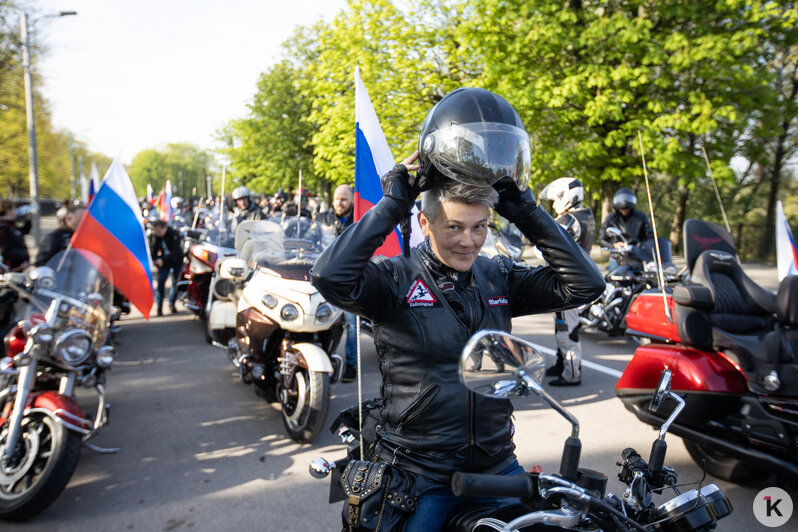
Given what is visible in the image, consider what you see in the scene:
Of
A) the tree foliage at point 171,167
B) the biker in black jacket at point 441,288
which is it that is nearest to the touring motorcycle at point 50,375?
the biker in black jacket at point 441,288

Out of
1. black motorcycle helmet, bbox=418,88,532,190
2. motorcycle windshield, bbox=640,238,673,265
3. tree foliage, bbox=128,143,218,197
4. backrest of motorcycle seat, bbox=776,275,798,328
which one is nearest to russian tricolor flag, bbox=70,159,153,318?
black motorcycle helmet, bbox=418,88,532,190

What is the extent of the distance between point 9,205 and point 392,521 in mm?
7368

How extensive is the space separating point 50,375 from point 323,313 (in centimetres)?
193

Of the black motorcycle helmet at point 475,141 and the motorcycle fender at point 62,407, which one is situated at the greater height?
the black motorcycle helmet at point 475,141

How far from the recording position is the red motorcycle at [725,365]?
3.41 m

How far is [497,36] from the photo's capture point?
15172 millimetres

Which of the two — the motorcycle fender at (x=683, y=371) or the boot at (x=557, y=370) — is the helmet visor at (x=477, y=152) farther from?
the boot at (x=557, y=370)

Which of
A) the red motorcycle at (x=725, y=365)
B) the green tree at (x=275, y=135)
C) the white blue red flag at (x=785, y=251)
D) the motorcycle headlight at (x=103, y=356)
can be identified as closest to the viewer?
the red motorcycle at (x=725, y=365)

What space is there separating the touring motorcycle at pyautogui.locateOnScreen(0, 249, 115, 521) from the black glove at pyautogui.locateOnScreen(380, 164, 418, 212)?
8.61ft

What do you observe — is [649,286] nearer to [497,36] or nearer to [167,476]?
[167,476]

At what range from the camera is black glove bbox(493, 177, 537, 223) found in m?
1.91

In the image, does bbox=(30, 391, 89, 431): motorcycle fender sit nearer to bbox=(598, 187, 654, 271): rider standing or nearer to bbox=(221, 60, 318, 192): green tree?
bbox=(598, 187, 654, 271): rider standing

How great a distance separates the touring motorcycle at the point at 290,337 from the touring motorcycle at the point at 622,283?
4.08 m

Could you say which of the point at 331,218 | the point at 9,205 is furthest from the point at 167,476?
the point at 331,218
